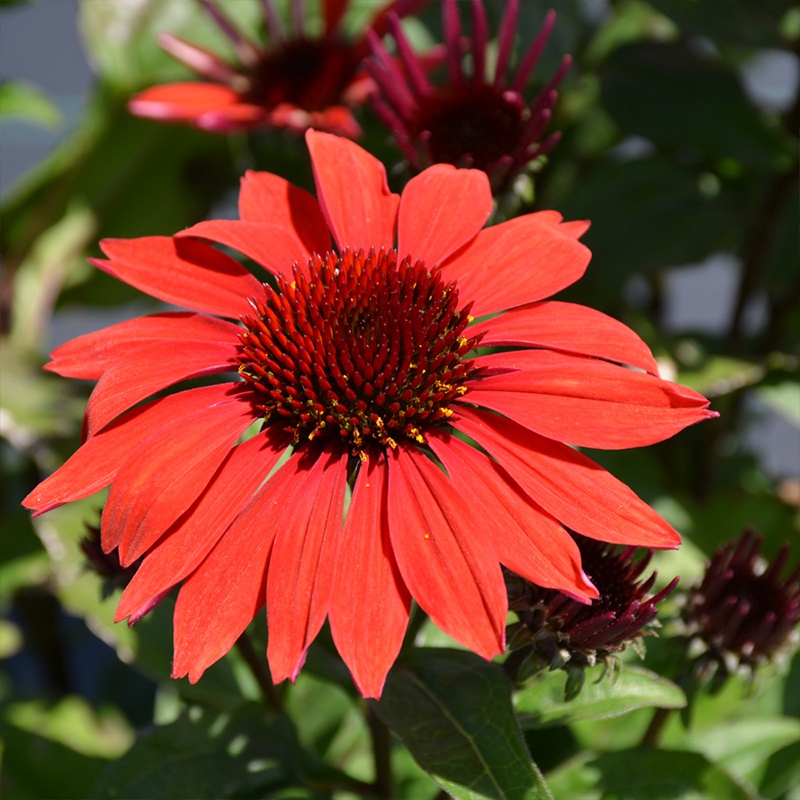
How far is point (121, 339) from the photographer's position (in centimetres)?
55

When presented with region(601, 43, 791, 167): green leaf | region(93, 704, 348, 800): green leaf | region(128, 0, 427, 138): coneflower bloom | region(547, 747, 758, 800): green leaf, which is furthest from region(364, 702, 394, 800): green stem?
region(601, 43, 791, 167): green leaf

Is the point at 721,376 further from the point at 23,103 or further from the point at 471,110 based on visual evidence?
the point at 23,103

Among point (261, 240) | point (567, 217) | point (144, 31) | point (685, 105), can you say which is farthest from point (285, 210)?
point (144, 31)

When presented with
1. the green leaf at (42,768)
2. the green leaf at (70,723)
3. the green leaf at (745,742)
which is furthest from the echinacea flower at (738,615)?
the green leaf at (70,723)

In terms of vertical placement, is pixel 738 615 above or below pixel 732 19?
below

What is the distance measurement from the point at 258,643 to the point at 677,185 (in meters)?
0.82

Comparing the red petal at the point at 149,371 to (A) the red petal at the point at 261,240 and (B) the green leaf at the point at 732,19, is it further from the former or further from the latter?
(B) the green leaf at the point at 732,19

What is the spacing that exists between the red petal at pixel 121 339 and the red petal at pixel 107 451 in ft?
0.13

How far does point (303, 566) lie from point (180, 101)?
0.70 metres

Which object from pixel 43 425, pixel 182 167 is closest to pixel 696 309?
pixel 182 167

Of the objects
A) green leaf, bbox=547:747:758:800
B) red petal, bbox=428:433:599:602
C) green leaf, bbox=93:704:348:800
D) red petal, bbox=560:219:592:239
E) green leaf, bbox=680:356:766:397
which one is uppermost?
red petal, bbox=560:219:592:239

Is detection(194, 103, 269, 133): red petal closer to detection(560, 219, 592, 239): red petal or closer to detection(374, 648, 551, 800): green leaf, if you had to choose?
detection(560, 219, 592, 239): red petal

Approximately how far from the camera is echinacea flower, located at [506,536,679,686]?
0.48m

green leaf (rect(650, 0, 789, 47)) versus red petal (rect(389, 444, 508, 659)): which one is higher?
green leaf (rect(650, 0, 789, 47))
